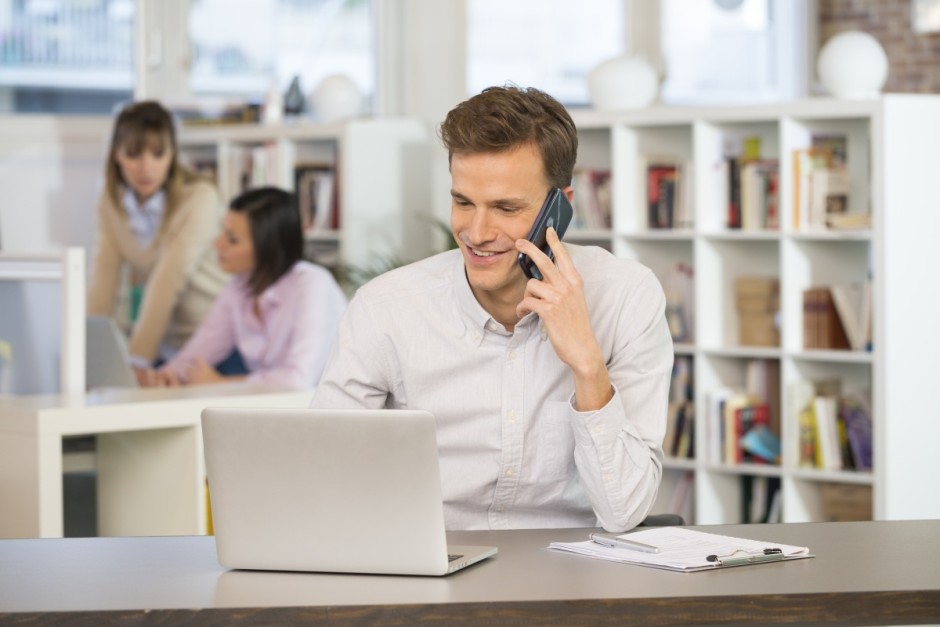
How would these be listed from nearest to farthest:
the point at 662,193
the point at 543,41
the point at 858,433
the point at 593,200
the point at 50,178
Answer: the point at 858,433 → the point at 662,193 → the point at 593,200 → the point at 50,178 → the point at 543,41

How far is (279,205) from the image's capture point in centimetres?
476

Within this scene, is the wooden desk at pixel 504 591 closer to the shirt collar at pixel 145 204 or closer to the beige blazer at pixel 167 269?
the beige blazer at pixel 167 269

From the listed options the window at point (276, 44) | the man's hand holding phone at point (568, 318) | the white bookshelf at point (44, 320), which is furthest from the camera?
the window at point (276, 44)

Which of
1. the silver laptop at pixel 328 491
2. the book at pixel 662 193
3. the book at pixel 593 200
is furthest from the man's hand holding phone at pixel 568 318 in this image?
the book at pixel 593 200

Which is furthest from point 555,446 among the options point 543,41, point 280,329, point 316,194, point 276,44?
point 543,41

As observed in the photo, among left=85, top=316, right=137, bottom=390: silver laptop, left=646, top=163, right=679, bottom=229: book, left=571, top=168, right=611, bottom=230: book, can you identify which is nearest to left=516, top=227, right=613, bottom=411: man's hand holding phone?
left=85, top=316, right=137, bottom=390: silver laptop

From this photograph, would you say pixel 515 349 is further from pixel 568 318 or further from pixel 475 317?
pixel 568 318

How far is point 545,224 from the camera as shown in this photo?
2273mm

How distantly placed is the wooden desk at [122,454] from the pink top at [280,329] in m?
0.69

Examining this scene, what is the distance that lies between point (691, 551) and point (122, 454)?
206 cm

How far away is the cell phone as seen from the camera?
2258mm

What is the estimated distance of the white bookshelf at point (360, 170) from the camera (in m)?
5.79

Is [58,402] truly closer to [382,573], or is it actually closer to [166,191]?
[382,573]

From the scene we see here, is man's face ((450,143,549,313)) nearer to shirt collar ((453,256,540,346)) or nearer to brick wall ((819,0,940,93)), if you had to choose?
shirt collar ((453,256,540,346))
